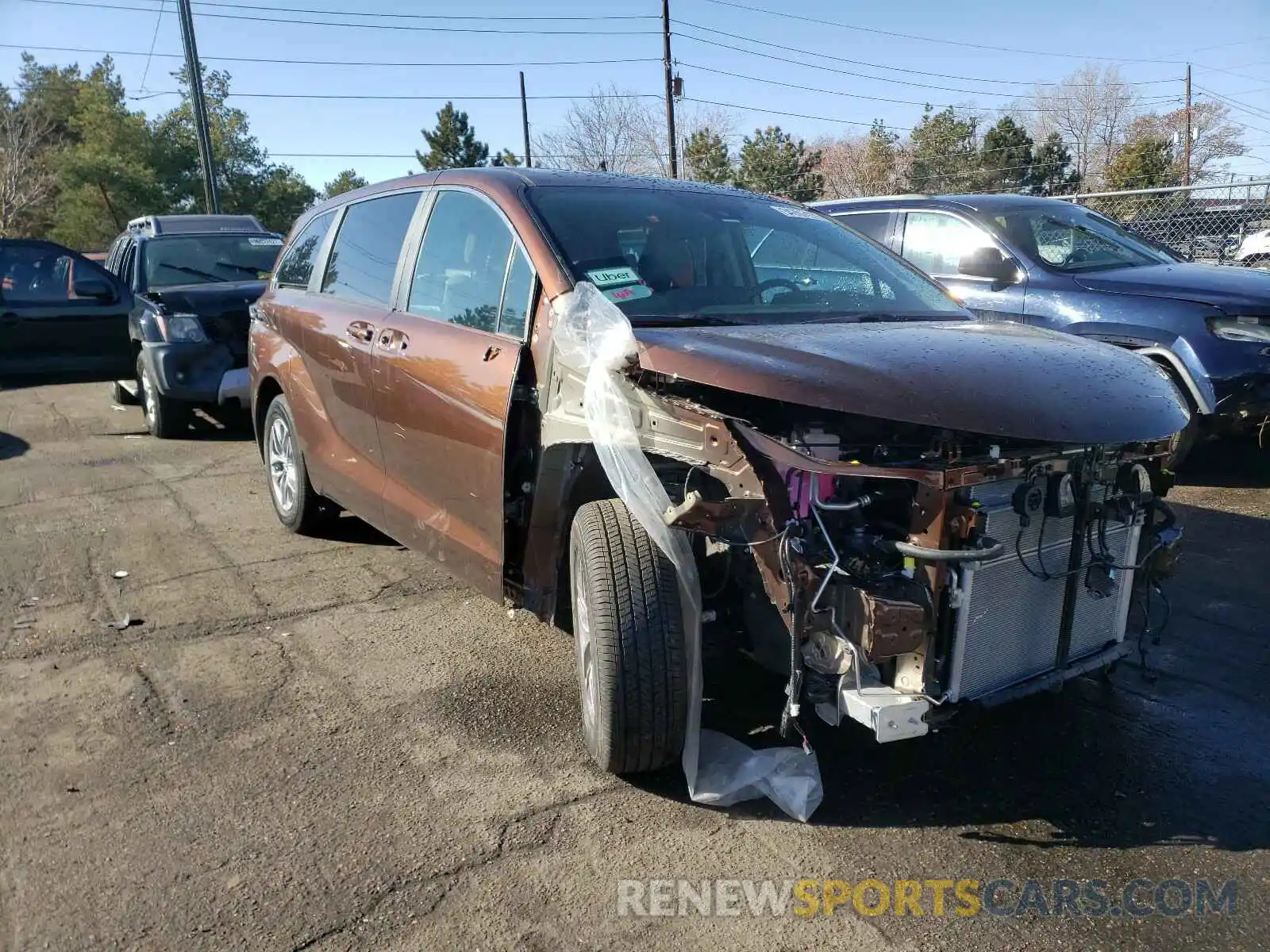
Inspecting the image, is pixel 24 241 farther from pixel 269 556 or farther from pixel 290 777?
pixel 290 777

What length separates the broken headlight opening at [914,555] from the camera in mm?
2635

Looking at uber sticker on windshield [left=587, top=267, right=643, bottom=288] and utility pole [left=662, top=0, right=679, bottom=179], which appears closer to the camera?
uber sticker on windshield [left=587, top=267, right=643, bottom=288]

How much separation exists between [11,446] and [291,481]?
4502mm

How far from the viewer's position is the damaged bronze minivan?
2654 millimetres

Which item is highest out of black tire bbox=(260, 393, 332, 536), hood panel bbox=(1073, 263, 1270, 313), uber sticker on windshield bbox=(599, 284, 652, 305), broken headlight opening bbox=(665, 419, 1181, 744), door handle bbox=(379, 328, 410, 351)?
uber sticker on windshield bbox=(599, 284, 652, 305)

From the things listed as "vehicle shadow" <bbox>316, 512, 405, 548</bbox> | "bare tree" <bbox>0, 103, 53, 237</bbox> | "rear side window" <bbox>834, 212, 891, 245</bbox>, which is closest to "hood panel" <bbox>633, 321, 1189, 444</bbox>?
"vehicle shadow" <bbox>316, 512, 405, 548</bbox>

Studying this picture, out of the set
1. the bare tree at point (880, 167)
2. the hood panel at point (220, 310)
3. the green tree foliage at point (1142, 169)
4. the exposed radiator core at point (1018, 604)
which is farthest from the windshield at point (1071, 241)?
the bare tree at point (880, 167)

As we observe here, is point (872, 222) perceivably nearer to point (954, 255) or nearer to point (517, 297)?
point (954, 255)

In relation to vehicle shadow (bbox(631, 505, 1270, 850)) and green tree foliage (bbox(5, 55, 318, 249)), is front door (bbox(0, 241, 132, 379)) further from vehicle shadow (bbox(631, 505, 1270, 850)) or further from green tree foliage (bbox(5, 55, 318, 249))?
green tree foliage (bbox(5, 55, 318, 249))

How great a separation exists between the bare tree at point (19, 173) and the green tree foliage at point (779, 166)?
28.4 m

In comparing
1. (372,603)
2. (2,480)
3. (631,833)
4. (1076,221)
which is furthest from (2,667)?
(1076,221)

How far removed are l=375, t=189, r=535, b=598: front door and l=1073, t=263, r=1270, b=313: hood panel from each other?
473 cm

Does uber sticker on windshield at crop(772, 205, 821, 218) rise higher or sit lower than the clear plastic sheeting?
higher

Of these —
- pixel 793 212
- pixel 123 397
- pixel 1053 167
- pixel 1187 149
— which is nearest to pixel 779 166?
pixel 1053 167
